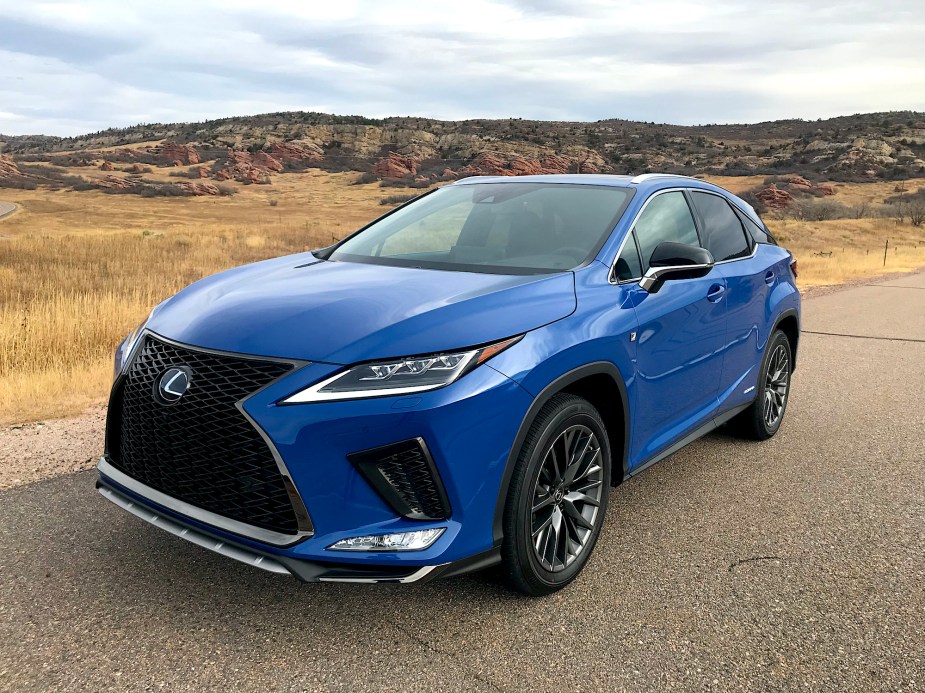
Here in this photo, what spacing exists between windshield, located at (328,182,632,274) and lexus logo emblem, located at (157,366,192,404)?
1.29 metres

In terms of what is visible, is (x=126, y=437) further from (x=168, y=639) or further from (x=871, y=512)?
(x=871, y=512)

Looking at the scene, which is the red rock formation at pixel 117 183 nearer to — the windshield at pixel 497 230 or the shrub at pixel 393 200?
the shrub at pixel 393 200

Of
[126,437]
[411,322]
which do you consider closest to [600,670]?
[411,322]

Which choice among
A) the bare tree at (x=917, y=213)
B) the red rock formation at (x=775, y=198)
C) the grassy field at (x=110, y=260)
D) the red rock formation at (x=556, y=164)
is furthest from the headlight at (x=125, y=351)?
the red rock formation at (x=556, y=164)

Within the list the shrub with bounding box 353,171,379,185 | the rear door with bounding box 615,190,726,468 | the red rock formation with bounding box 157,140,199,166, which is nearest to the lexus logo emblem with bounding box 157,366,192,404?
the rear door with bounding box 615,190,726,468

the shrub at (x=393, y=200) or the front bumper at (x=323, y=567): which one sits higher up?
the shrub at (x=393, y=200)

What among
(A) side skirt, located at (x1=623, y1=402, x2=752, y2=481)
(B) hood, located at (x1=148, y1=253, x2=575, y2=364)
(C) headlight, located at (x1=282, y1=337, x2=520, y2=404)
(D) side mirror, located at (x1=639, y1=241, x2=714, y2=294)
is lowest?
(A) side skirt, located at (x1=623, y1=402, x2=752, y2=481)

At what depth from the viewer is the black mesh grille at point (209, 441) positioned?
2631 mm

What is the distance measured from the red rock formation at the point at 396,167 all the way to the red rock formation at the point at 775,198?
3325cm

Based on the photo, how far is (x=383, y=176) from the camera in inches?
2840

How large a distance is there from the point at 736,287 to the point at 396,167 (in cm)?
7101

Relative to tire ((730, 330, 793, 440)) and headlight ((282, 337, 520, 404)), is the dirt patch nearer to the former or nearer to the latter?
headlight ((282, 337, 520, 404))

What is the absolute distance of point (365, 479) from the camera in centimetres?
257

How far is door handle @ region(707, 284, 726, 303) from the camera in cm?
419
